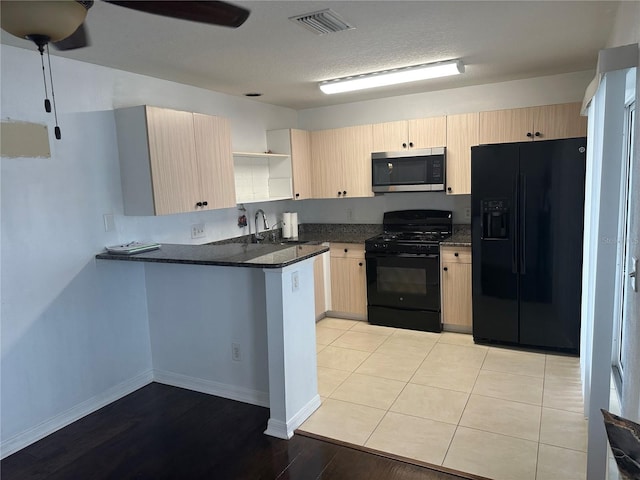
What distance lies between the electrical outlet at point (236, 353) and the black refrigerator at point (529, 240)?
216 cm

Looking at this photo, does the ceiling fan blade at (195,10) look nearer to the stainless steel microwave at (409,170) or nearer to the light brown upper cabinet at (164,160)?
the light brown upper cabinet at (164,160)

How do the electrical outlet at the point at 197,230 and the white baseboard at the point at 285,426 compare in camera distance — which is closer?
the white baseboard at the point at 285,426

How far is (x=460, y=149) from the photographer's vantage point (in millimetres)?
4262

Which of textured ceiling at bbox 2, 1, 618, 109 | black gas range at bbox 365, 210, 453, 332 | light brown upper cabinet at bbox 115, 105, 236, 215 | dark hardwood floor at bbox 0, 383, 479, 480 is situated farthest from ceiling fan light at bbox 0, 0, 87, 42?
black gas range at bbox 365, 210, 453, 332

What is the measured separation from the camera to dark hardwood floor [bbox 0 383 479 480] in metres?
2.33

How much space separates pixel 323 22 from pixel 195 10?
1.03 meters

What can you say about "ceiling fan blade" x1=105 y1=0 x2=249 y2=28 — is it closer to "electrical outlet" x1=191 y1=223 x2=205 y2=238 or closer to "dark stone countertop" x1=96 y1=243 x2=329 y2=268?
"dark stone countertop" x1=96 y1=243 x2=329 y2=268

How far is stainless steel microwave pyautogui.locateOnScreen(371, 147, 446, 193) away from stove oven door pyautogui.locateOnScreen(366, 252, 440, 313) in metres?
0.72

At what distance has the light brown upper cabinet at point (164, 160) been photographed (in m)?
3.04

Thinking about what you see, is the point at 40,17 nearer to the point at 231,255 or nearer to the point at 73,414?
the point at 231,255

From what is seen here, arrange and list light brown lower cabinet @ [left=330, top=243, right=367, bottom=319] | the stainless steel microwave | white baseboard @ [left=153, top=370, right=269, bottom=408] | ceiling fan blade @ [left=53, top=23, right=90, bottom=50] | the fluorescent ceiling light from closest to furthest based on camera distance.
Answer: ceiling fan blade @ [left=53, top=23, right=90, bottom=50] < white baseboard @ [left=153, top=370, right=269, bottom=408] < the fluorescent ceiling light < the stainless steel microwave < light brown lower cabinet @ [left=330, top=243, right=367, bottom=319]

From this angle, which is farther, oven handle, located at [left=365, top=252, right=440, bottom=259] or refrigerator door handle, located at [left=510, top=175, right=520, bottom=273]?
oven handle, located at [left=365, top=252, right=440, bottom=259]

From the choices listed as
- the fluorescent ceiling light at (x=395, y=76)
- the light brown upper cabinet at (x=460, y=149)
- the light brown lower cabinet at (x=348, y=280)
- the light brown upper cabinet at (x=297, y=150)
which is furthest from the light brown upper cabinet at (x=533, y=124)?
the light brown upper cabinet at (x=297, y=150)

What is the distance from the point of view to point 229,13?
1578 millimetres
